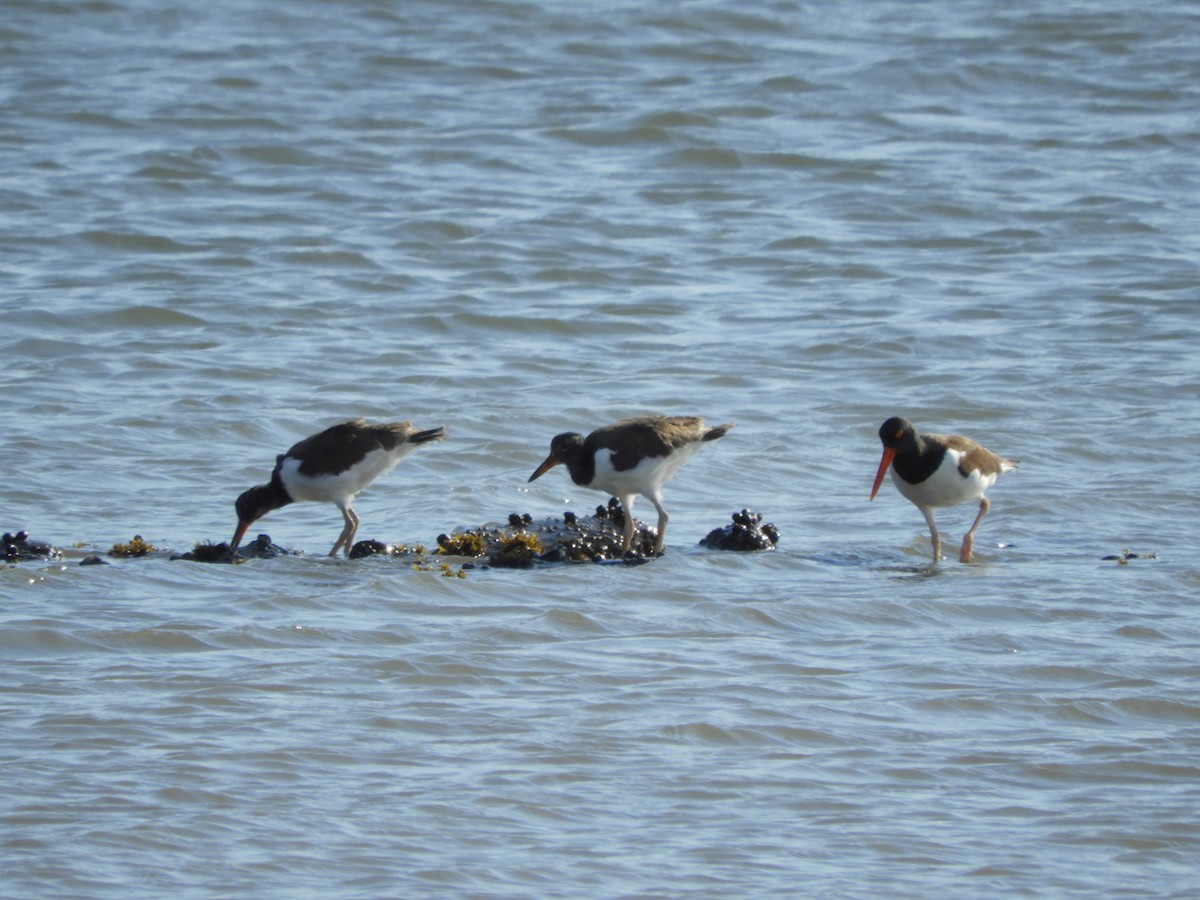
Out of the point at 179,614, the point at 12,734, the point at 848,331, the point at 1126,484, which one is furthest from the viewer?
the point at 848,331

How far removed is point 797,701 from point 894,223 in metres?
10.8

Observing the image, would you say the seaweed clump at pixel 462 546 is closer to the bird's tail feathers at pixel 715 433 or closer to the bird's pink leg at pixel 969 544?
the bird's tail feathers at pixel 715 433

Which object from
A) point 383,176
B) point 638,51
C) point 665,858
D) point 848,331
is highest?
point 638,51

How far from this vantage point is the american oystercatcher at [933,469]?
905 centimetres

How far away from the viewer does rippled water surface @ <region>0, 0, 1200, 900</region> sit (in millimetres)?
5281

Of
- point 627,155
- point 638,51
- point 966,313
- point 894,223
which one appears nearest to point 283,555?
point 966,313

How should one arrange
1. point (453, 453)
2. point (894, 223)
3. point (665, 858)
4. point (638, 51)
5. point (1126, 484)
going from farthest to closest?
point (638, 51)
point (894, 223)
point (453, 453)
point (1126, 484)
point (665, 858)

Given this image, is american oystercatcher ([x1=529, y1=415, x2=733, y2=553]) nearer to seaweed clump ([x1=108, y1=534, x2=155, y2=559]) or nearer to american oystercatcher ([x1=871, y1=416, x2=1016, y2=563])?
american oystercatcher ([x1=871, y1=416, x2=1016, y2=563])

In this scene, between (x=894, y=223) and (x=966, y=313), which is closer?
Answer: (x=966, y=313)

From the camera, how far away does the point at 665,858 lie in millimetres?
5004

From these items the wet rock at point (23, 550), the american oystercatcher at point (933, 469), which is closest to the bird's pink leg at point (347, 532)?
the wet rock at point (23, 550)

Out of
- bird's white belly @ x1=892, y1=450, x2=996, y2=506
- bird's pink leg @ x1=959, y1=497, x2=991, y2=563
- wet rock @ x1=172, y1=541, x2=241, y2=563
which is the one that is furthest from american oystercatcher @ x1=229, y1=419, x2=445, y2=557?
bird's pink leg @ x1=959, y1=497, x2=991, y2=563

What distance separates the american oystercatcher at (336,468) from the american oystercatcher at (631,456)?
0.76m

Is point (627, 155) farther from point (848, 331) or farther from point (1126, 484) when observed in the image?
point (1126, 484)
